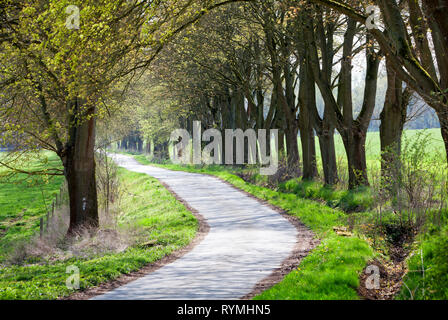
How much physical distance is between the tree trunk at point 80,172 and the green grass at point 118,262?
2.00m

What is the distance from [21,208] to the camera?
100 feet

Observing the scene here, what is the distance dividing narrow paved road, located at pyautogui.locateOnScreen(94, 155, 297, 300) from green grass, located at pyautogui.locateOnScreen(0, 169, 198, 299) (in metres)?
0.71

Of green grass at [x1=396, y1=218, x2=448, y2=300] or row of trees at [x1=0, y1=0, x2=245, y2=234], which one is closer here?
green grass at [x1=396, y1=218, x2=448, y2=300]

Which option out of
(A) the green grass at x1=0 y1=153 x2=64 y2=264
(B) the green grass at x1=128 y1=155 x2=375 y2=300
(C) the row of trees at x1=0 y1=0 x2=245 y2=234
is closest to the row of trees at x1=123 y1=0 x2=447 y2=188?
(C) the row of trees at x1=0 y1=0 x2=245 y2=234

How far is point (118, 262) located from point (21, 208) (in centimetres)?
2214

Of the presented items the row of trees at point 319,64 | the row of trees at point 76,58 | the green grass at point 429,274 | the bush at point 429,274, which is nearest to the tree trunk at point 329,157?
the row of trees at point 319,64

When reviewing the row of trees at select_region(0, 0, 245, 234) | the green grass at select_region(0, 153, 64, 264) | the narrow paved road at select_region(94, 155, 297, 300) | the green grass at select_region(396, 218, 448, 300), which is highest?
the row of trees at select_region(0, 0, 245, 234)

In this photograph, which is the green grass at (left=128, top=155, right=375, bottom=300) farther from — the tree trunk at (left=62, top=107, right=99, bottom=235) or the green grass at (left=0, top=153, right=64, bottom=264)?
the green grass at (left=0, top=153, right=64, bottom=264)

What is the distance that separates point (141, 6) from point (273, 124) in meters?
19.9

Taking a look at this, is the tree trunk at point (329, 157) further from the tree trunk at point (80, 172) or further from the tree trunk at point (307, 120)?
the tree trunk at point (80, 172)

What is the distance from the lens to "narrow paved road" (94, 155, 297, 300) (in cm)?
819

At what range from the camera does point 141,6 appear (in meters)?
11.6
